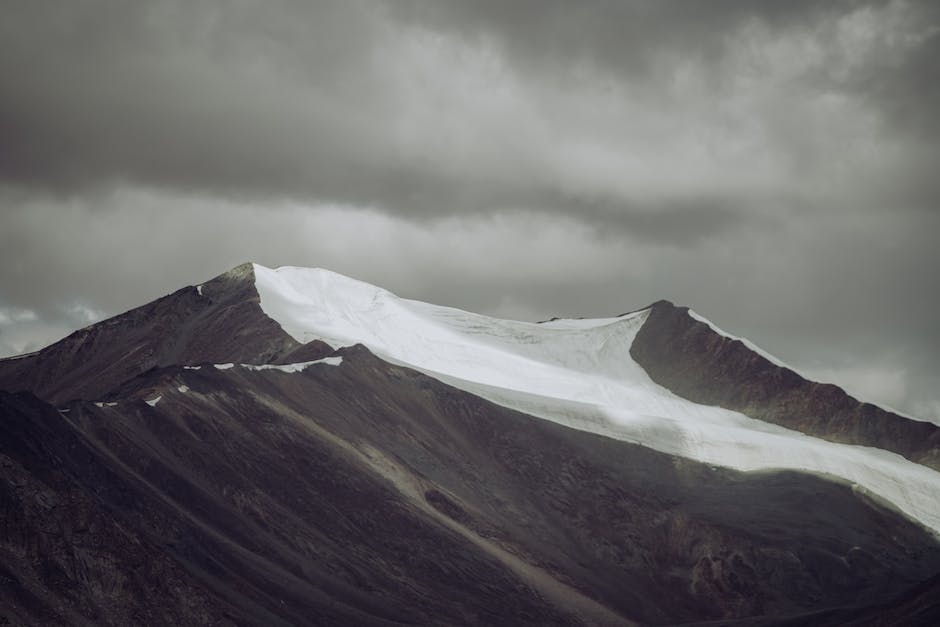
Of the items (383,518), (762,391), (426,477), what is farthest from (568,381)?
(383,518)

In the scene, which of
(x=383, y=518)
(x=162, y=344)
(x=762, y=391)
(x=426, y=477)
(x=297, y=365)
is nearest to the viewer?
(x=383, y=518)

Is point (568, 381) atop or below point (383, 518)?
atop

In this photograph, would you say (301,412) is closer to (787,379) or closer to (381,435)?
(381,435)

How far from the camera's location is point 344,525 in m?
103

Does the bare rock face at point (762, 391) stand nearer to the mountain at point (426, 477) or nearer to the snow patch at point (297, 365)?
the mountain at point (426, 477)

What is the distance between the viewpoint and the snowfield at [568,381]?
149m

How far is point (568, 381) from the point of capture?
175125 millimetres

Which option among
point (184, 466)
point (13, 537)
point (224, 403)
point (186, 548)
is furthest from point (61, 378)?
point (13, 537)

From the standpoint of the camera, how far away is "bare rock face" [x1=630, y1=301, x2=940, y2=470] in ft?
559

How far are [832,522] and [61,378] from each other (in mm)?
93685

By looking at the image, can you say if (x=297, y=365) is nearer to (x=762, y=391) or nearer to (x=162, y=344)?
(x=162, y=344)

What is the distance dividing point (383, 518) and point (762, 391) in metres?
87.1

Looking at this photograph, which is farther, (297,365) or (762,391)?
(762,391)

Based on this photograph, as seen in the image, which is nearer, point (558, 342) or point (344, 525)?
point (344, 525)
